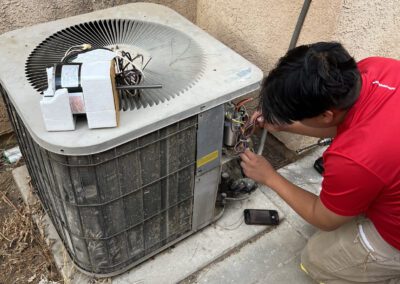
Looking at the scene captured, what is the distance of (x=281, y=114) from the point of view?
128cm

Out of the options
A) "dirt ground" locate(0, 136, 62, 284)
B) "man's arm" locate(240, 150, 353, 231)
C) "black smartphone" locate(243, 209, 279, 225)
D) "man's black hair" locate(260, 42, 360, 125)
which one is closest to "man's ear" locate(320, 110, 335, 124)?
"man's black hair" locate(260, 42, 360, 125)

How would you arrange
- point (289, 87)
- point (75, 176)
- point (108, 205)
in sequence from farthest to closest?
1. point (108, 205)
2. point (75, 176)
3. point (289, 87)

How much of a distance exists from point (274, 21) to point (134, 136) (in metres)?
Answer: 1.18

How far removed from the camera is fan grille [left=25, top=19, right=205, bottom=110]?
146 cm

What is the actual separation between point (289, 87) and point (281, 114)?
101 millimetres

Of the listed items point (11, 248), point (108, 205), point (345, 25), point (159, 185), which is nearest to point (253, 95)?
point (345, 25)

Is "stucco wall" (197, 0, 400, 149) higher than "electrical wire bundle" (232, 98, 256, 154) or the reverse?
higher

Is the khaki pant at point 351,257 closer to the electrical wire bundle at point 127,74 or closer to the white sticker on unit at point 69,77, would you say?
the electrical wire bundle at point 127,74

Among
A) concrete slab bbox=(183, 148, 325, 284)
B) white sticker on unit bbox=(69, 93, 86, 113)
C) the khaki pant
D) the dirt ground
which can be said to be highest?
white sticker on unit bbox=(69, 93, 86, 113)

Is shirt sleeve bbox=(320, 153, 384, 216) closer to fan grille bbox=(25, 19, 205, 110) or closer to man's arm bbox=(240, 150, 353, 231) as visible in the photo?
man's arm bbox=(240, 150, 353, 231)

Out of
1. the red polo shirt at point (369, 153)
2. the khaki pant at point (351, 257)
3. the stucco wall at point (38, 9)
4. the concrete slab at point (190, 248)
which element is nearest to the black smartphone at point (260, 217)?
the concrete slab at point (190, 248)

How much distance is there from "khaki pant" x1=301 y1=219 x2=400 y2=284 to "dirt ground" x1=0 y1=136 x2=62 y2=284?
119cm

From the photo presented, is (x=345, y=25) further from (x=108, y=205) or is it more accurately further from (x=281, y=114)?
Result: (x=108, y=205)

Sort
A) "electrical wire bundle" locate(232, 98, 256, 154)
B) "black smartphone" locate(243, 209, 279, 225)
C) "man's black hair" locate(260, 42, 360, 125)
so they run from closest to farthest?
"man's black hair" locate(260, 42, 360, 125) → "electrical wire bundle" locate(232, 98, 256, 154) → "black smartphone" locate(243, 209, 279, 225)
